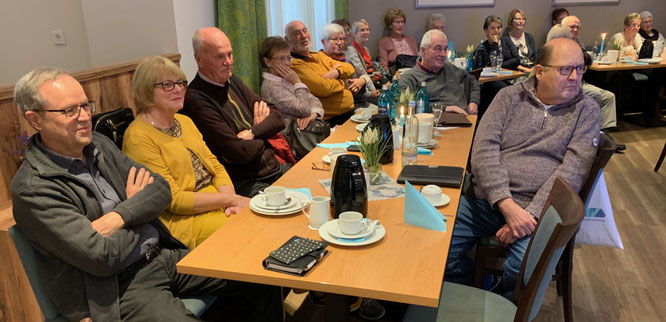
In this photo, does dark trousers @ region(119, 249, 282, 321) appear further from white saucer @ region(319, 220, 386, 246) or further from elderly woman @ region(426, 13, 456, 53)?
elderly woman @ region(426, 13, 456, 53)

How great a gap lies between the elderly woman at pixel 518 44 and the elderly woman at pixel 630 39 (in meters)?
0.93

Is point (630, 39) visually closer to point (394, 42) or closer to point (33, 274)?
point (394, 42)

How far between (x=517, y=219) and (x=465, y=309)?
604 mm

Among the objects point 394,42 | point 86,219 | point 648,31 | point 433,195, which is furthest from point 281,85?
point 648,31

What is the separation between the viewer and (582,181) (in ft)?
6.88

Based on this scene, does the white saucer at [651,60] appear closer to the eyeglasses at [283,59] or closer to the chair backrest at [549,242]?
the eyeglasses at [283,59]

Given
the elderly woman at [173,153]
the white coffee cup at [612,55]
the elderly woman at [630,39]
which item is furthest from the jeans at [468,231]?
the elderly woman at [630,39]

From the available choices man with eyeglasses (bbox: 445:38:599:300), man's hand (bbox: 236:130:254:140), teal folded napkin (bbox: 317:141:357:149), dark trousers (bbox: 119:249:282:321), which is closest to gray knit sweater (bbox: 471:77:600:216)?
man with eyeglasses (bbox: 445:38:599:300)

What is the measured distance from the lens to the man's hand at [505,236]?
2084 millimetres

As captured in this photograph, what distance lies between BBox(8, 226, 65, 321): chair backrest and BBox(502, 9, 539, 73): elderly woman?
554 centimetres

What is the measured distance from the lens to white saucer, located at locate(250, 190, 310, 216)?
177 centimetres

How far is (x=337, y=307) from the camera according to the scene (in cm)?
154

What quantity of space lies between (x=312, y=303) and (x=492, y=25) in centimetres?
488

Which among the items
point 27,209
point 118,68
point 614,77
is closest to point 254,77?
point 118,68
